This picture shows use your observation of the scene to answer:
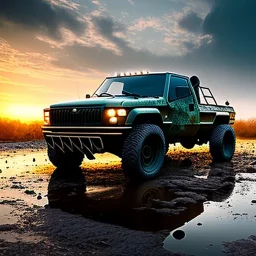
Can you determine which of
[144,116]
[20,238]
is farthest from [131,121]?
[20,238]

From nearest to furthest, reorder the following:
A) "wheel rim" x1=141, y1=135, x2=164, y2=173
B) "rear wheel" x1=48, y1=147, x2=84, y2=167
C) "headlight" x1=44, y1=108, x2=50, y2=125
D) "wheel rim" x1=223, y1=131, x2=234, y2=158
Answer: "wheel rim" x1=141, y1=135, x2=164, y2=173
"headlight" x1=44, y1=108, x2=50, y2=125
"rear wheel" x1=48, y1=147, x2=84, y2=167
"wheel rim" x1=223, y1=131, x2=234, y2=158

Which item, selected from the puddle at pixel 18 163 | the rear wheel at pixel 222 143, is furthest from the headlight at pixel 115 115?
the rear wheel at pixel 222 143

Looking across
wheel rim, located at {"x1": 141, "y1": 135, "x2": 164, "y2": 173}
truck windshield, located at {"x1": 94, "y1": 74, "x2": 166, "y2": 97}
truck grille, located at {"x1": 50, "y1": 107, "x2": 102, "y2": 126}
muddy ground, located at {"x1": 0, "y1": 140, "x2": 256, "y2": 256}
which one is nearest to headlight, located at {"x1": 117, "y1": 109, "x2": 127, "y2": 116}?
truck grille, located at {"x1": 50, "y1": 107, "x2": 102, "y2": 126}

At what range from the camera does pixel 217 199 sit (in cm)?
500

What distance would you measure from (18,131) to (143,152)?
11.9 meters

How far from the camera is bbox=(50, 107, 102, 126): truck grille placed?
6.46 metres

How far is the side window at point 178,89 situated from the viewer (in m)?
7.77

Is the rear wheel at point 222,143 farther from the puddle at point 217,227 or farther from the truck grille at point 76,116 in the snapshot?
the puddle at point 217,227

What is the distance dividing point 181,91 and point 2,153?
19.0 ft

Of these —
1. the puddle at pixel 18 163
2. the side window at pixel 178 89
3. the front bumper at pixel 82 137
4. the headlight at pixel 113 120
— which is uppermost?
the side window at pixel 178 89

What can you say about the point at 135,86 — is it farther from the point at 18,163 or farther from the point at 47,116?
the point at 18,163

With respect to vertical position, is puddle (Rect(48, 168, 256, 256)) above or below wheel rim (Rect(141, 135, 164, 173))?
below

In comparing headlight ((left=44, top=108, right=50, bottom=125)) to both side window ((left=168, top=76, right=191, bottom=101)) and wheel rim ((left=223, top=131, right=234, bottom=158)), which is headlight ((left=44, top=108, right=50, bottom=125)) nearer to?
side window ((left=168, top=76, right=191, bottom=101))

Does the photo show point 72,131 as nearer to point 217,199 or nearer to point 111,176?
point 111,176
